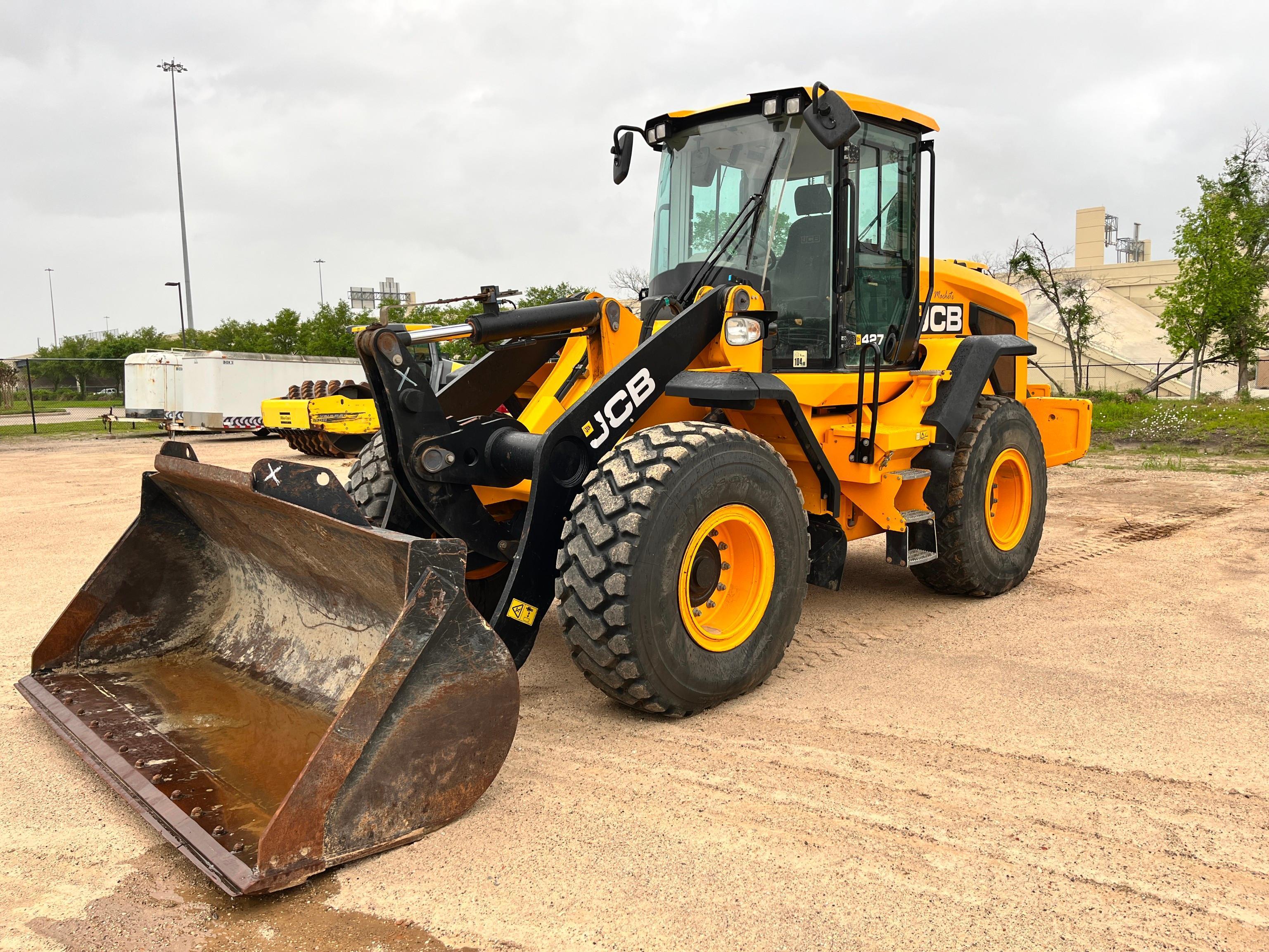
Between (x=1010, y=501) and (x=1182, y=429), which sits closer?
(x=1010, y=501)

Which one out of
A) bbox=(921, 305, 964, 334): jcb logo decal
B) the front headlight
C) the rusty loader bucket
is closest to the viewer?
the rusty loader bucket

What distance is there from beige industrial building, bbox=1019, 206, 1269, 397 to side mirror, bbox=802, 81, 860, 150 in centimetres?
2598

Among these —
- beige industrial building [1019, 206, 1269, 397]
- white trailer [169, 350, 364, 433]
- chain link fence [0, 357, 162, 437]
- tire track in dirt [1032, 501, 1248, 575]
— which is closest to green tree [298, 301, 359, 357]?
chain link fence [0, 357, 162, 437]

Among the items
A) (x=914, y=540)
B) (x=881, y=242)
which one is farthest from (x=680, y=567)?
(x=881, y=242)

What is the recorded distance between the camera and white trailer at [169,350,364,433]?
861 inches

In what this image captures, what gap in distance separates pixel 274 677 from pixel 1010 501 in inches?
185

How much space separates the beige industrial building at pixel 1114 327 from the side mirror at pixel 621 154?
25.4 meters

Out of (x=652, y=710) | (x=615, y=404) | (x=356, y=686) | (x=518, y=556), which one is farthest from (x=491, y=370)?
(x=356, y=686)

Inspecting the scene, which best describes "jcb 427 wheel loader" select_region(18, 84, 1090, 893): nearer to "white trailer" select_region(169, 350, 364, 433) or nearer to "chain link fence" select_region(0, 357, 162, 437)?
"white trailer" select_region(169, 350, 364, 433)

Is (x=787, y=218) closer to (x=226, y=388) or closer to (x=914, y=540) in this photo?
(x=914, y=540)

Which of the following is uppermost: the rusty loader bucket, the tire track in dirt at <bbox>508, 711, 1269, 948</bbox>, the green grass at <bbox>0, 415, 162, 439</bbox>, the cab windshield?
the cab windshield

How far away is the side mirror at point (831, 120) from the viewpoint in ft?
14.1

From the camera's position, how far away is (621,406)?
4133 mm

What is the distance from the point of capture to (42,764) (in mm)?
3658
